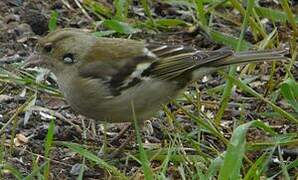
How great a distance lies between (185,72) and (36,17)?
1425mm

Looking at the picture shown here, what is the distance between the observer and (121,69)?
14.4ft

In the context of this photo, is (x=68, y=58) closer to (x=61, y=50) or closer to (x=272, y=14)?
(x=61, y=50)

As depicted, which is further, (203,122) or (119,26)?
(119,26)

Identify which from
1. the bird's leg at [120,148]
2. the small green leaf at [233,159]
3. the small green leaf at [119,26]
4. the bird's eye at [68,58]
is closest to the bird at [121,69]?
the bird's eye at [68,58]

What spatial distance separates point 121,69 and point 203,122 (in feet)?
1.51

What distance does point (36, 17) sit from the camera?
5609 millimetres

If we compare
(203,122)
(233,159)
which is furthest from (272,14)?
(233,159)

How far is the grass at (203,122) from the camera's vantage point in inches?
149

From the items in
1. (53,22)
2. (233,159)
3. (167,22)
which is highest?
(233,159)

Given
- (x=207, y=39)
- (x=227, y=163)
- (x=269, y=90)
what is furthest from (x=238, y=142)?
(x=207, y=39)

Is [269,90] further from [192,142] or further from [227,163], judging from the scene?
[227,163]

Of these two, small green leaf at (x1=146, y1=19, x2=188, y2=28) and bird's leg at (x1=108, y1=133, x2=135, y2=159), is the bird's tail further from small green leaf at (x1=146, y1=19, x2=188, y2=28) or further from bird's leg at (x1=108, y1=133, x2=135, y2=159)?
small green leaf at (x1=146, y1=19, x2=188, y2=28)

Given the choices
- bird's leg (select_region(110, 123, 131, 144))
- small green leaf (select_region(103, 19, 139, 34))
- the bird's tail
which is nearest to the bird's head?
bird's leg (select_region(110, 123, 131, 144))

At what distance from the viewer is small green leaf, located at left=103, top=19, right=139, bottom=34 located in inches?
211
